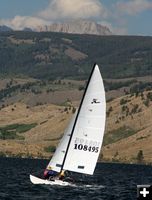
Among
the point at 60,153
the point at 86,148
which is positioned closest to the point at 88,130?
the point at 86,148

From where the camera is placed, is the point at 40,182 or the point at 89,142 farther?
the point at 40,182

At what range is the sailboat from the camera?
247 feet

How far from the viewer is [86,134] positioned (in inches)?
3029

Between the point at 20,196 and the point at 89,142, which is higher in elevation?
the point at 89,142

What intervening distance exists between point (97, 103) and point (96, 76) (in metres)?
3.33

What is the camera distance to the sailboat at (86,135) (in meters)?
75.2

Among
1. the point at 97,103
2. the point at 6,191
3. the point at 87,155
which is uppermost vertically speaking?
the point at 97,103

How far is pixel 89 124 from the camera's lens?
251 ft

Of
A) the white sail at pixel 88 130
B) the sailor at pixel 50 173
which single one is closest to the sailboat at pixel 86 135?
the white sail at pixel 88 130

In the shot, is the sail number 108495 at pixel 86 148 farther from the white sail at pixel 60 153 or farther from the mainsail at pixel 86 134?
the white sail at pixel 60 153

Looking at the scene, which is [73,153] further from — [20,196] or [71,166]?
[20,196]

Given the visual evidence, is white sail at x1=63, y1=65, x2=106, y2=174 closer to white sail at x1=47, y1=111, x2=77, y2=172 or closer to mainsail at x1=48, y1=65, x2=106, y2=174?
mainsail at x1=48, y1=65, x2=106, y2=174

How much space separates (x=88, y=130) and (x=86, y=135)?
68cm

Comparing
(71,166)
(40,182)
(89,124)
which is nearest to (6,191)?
(40,182)
